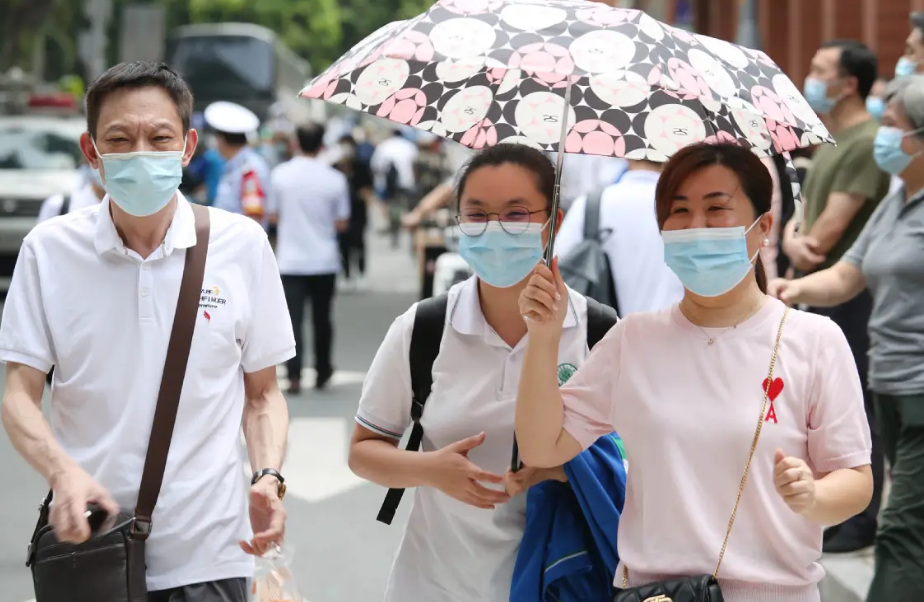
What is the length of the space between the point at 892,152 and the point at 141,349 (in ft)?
10.4

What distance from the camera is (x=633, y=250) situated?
611cm

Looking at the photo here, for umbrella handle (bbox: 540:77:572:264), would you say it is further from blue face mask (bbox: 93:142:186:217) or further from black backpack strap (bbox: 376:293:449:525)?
blue face mask (bbox: 93:142:186:217)

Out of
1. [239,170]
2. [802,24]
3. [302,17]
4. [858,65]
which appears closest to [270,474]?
[858,65]

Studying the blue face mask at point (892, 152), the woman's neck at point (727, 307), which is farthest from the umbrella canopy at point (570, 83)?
the blue face mask at point (892, 152)

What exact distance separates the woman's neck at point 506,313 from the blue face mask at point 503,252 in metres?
0.07

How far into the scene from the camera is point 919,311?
527 cm

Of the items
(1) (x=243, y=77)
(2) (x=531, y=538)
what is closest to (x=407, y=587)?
(2) (x=531, y=538)

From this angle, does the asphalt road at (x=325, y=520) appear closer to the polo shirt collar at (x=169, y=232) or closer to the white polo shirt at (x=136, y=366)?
the white polo shirt at (x=136, y=366)

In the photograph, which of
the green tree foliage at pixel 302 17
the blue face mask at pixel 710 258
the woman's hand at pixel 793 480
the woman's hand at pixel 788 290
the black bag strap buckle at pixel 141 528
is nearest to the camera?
the woman's hand at pixel 793 480

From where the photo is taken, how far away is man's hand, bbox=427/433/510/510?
133 inches

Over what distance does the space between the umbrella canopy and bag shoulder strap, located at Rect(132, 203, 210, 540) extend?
60cm

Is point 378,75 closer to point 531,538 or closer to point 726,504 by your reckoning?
point 531,538

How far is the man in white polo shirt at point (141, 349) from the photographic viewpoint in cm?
344

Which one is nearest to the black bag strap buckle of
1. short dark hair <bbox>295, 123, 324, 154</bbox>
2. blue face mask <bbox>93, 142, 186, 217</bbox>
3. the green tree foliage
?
blue face mask <bbox>93, 142, 186, 217</bbox>
